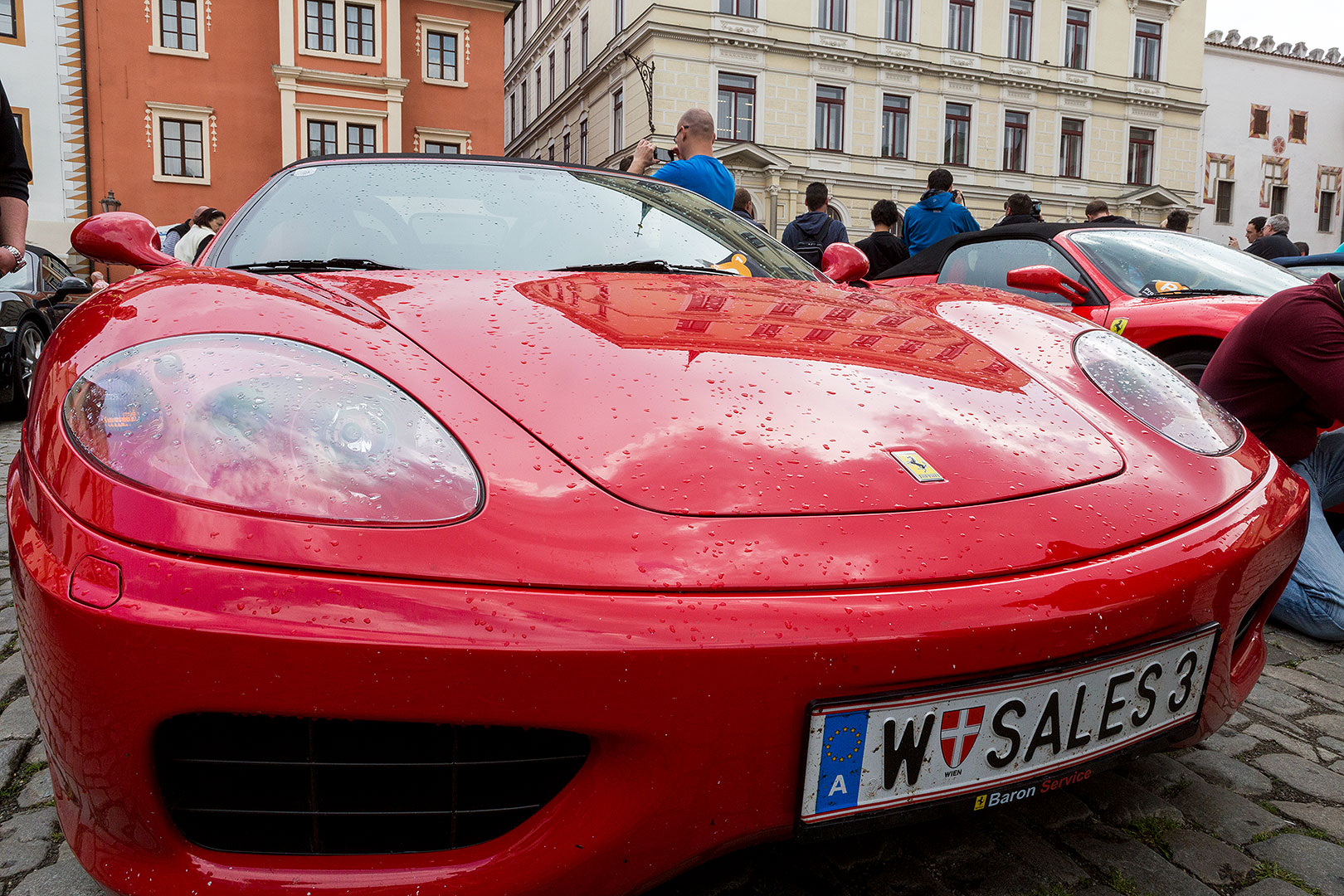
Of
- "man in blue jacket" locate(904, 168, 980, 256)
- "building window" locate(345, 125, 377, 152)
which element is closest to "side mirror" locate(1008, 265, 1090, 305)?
"man in blue jacket" locate(904, 168, 980, 256)

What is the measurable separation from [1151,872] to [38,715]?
144 centimetres

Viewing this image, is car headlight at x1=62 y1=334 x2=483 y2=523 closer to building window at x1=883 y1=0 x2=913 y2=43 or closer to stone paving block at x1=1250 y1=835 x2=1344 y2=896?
stone paving block at x1=1250 y1=835 x2=1344 y2=896

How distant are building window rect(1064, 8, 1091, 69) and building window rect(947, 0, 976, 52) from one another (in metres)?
3.56

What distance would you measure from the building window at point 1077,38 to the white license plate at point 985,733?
32888 mm

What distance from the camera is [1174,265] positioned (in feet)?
13.7

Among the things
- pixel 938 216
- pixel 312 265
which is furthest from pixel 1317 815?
pixel 938 216

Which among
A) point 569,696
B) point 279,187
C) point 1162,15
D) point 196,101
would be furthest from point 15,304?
point 1162,15

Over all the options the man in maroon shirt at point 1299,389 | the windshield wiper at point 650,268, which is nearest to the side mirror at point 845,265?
the windshield wiper at point 650,268

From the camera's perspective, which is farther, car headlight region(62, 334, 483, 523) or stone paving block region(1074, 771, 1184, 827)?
stone paving block region(1074, 771, 1184, 827)

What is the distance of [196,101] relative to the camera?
20.2 meters

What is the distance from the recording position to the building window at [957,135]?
Result: 2769 centimetres

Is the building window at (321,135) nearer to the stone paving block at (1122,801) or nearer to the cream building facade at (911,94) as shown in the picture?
the cream building facade at (911,94)

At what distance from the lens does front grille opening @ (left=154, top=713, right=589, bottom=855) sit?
34.1 inches

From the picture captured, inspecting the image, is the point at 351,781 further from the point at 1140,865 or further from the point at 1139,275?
the point at 1139,275
